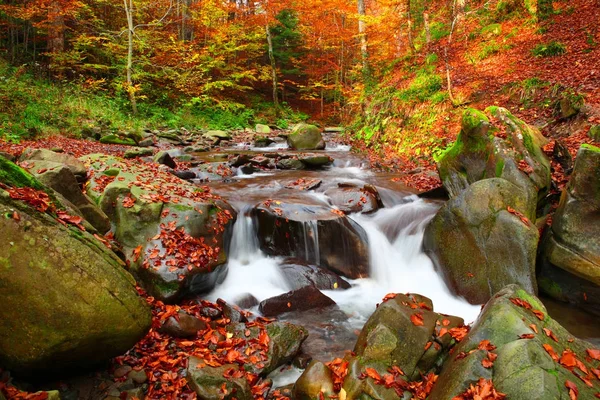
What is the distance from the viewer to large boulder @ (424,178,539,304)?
229 inches

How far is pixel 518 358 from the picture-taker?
299 cm

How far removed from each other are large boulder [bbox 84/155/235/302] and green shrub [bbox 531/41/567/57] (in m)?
11.2

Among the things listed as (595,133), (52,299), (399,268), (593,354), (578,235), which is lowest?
(399,268)

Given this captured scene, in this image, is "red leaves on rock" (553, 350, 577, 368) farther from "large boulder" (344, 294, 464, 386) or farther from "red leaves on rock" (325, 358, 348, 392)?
"red leaves on rock" (325, 358, 348, 392)

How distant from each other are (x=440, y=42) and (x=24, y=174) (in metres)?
17.0

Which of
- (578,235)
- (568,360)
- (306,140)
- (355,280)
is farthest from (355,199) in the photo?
(306,140)

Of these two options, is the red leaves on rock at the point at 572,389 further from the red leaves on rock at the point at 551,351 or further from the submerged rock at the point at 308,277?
the submerged rock at the point at 308,277

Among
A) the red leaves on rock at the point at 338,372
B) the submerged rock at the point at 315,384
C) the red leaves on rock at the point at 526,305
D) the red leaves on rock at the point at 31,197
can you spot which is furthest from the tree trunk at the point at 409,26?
the red leaves on rock at the point at 31,197

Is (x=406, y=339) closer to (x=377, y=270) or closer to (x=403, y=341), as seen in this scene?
(x=403, y=341)

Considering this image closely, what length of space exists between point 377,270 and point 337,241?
989 mm

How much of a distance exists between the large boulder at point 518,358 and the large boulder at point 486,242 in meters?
2.23

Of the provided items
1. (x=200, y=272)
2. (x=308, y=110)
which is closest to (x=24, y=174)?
(x=200, y=272)

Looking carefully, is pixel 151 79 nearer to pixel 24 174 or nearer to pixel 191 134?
pixel 191 134

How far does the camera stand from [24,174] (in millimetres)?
3902
